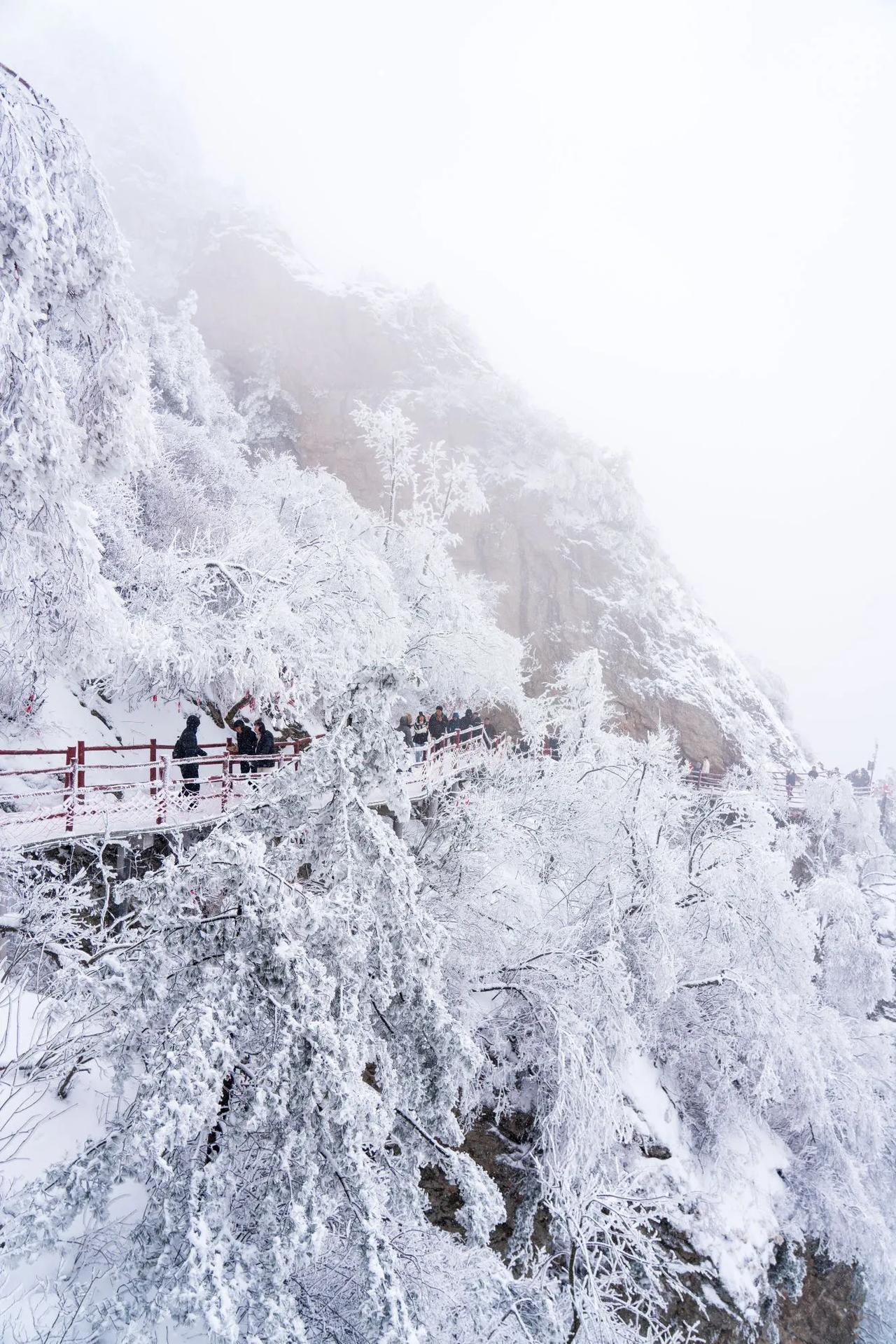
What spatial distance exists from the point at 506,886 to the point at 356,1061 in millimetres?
7028

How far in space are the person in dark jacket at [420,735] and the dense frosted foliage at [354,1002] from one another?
1275 millimetres

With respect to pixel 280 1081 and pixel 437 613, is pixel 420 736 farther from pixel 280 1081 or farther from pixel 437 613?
pixel 280 1081

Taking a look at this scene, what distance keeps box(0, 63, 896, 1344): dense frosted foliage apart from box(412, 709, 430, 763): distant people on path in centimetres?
127

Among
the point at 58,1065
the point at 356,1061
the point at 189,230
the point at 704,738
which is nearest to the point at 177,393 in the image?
the point at 58,1065

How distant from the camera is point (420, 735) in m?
16.6

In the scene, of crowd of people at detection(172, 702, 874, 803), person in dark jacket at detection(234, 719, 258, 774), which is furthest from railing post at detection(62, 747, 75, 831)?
person in dark jacket at detection(234, 719, 258, 774)

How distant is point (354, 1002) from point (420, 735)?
11.8 m

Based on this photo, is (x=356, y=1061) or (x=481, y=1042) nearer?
(x=356, y=1061)

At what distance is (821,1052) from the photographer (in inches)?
483

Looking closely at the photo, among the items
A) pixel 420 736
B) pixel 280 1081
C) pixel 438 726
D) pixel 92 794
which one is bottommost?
pixel 280 1081

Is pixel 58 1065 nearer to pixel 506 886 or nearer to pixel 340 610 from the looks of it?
pixel 506 886

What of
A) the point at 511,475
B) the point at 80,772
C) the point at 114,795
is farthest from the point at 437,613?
the point at 511,475

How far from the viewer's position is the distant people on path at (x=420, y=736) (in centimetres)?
1528

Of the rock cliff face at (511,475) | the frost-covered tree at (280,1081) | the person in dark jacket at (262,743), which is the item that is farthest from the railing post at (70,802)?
the rock cliff face at (511,475)
